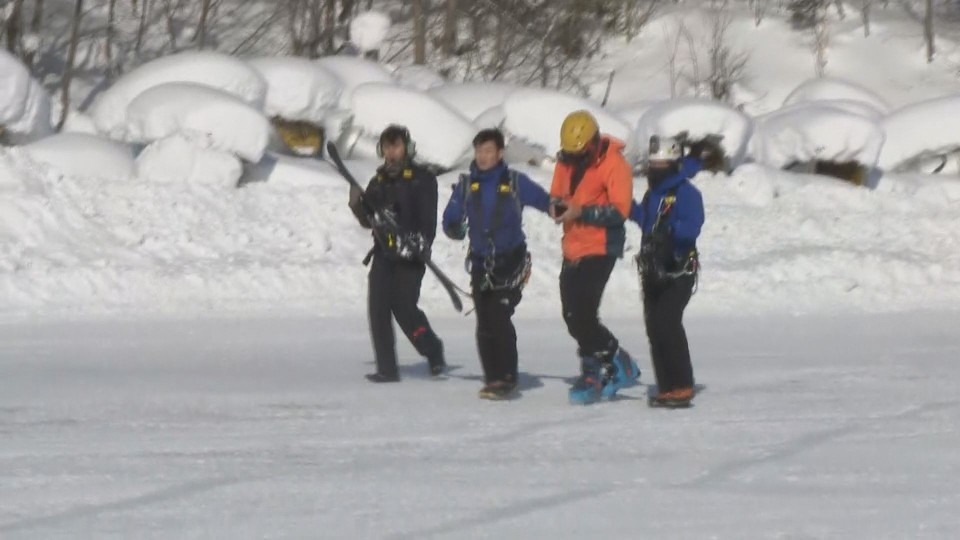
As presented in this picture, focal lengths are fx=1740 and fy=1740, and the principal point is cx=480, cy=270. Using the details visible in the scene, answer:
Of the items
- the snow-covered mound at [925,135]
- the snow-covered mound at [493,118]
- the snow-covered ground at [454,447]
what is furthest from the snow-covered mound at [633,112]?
the snow-covered ground at [454,447]

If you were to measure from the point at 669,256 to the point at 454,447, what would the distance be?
1593 millimetres

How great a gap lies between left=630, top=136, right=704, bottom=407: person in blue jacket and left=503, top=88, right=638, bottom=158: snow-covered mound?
11.7 metres

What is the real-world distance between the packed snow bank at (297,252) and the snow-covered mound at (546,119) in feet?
1.33

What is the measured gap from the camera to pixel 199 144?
18.0 m

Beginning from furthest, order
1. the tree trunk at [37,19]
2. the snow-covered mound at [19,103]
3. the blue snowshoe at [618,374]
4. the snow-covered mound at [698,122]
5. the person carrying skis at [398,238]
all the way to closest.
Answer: the tree trunk at [37,19] → the snow-covered mound at [698,122] → the snow-covered mound at [19,103] → the person carrying skis at [398,238] → the blue snowshoe at [618,374]

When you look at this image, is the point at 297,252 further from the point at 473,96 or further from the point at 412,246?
the point at 412,246

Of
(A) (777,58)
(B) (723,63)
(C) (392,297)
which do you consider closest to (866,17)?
(A) (777,58)

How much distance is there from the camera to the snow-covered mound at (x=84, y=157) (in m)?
17.6

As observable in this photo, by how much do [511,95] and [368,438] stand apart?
13.3m

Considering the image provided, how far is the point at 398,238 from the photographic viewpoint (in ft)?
30.5

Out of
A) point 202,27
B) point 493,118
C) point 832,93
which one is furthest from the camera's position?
point 202,27

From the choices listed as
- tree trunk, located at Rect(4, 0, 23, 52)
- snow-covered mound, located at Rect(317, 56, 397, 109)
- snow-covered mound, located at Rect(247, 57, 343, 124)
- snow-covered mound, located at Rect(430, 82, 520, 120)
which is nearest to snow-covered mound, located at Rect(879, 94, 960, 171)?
snow-covered mound, located at Rect(430, 82, 520, 120)

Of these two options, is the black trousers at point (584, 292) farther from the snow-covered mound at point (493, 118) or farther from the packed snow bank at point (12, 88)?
the snow-covered mound at point (493, 118)

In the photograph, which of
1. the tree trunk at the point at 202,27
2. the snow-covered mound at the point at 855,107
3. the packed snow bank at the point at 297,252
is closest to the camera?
the packed snow bank at the point at 297,252
